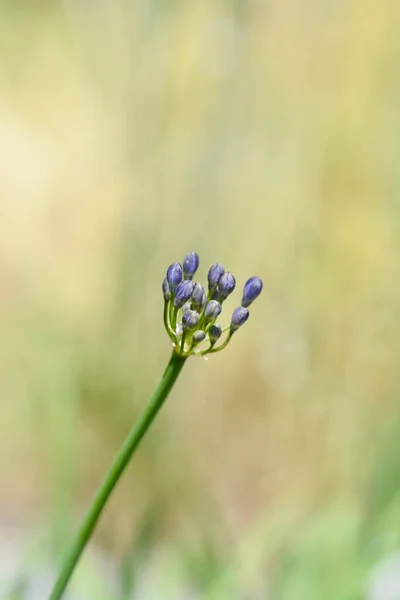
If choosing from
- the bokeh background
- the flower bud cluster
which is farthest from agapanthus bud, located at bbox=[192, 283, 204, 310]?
the bokeh background

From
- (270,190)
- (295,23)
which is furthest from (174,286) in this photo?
(295,23)

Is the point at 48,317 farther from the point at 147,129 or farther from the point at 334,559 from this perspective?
the point at 334,559

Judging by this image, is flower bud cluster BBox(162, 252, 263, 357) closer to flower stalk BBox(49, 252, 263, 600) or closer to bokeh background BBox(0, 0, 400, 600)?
flower stalk BBox(49, 252, 263, 600)

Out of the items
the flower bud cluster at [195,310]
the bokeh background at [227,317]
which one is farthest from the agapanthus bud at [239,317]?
the bokeh background at [227,317]

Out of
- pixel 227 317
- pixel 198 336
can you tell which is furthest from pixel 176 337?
pixel 227 317

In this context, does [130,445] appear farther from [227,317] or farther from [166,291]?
[227,317]

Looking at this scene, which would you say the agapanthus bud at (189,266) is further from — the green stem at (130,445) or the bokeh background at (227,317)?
the bokeh background at (227,317)

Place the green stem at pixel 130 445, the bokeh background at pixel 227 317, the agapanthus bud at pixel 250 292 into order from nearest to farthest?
the green stem at pixel 130 445 < the agapanthus bud at pixel 250 292 < the bokeh background at pixel 227 317
